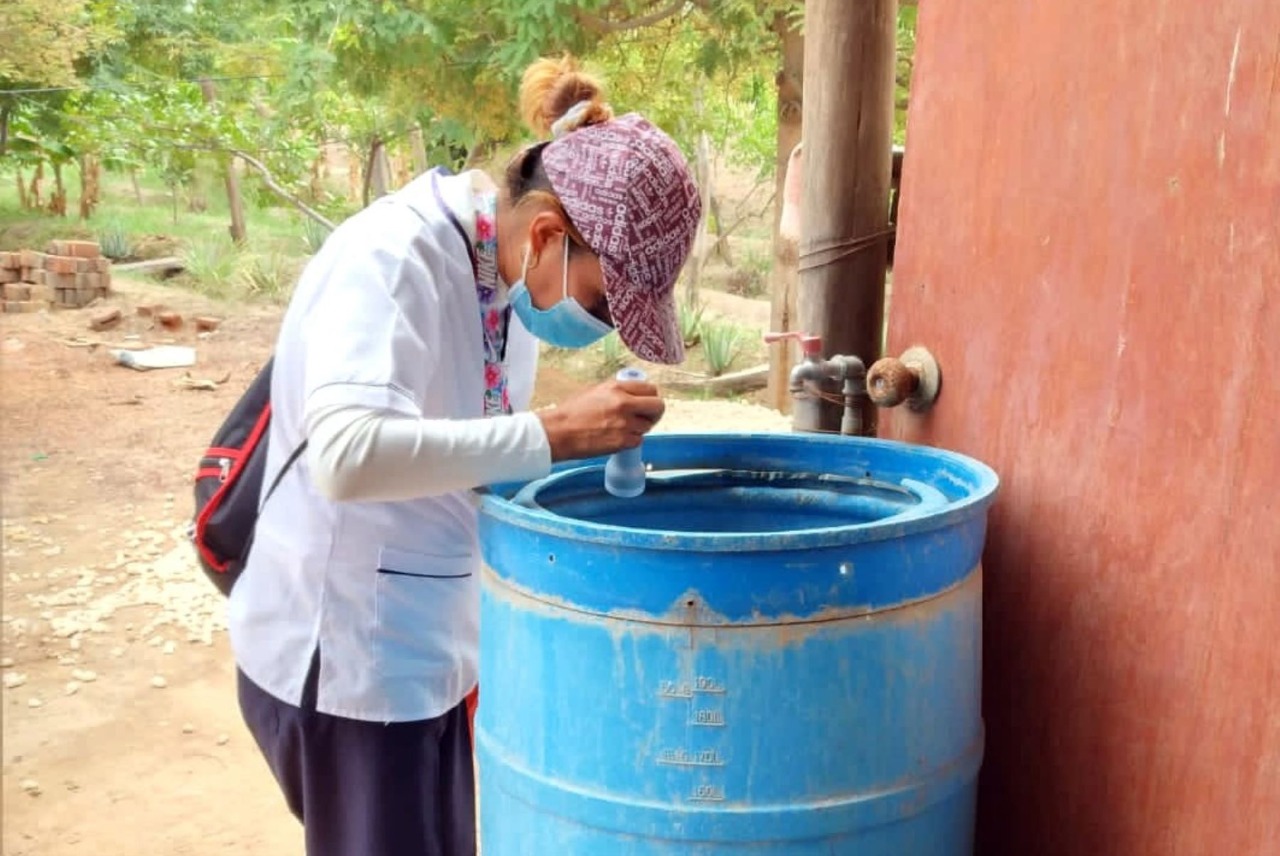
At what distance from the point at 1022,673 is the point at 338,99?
520 inches

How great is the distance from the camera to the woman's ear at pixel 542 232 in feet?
5.62

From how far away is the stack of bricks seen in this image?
11.5 meters

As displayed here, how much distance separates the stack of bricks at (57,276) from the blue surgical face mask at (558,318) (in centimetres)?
1083

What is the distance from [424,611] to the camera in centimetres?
178

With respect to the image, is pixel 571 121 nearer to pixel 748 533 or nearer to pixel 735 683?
pixel 748 533

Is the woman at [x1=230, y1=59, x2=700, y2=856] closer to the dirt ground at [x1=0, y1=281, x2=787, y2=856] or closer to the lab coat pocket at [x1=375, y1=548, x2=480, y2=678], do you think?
the lab coat pocket at [x1=375, y1=548, x2=480, y2=678]

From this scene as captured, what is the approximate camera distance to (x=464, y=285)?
5.61ft

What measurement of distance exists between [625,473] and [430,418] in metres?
0.29

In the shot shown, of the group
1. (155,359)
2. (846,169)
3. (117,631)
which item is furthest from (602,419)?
(155,359)

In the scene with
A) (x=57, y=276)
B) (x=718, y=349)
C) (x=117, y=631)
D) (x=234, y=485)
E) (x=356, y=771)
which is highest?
(x=234, y=485)

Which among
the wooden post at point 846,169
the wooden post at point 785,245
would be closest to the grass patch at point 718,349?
the wooden post at point 785,245

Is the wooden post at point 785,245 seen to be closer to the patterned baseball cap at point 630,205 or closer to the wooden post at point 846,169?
the wooden post at point 846,169

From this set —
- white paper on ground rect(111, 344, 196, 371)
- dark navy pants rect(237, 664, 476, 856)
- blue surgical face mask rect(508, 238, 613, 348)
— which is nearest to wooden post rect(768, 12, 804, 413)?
white paper on ground rect(111, 344, 196, 371)

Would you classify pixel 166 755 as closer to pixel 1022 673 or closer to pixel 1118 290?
pixel 1022 673
